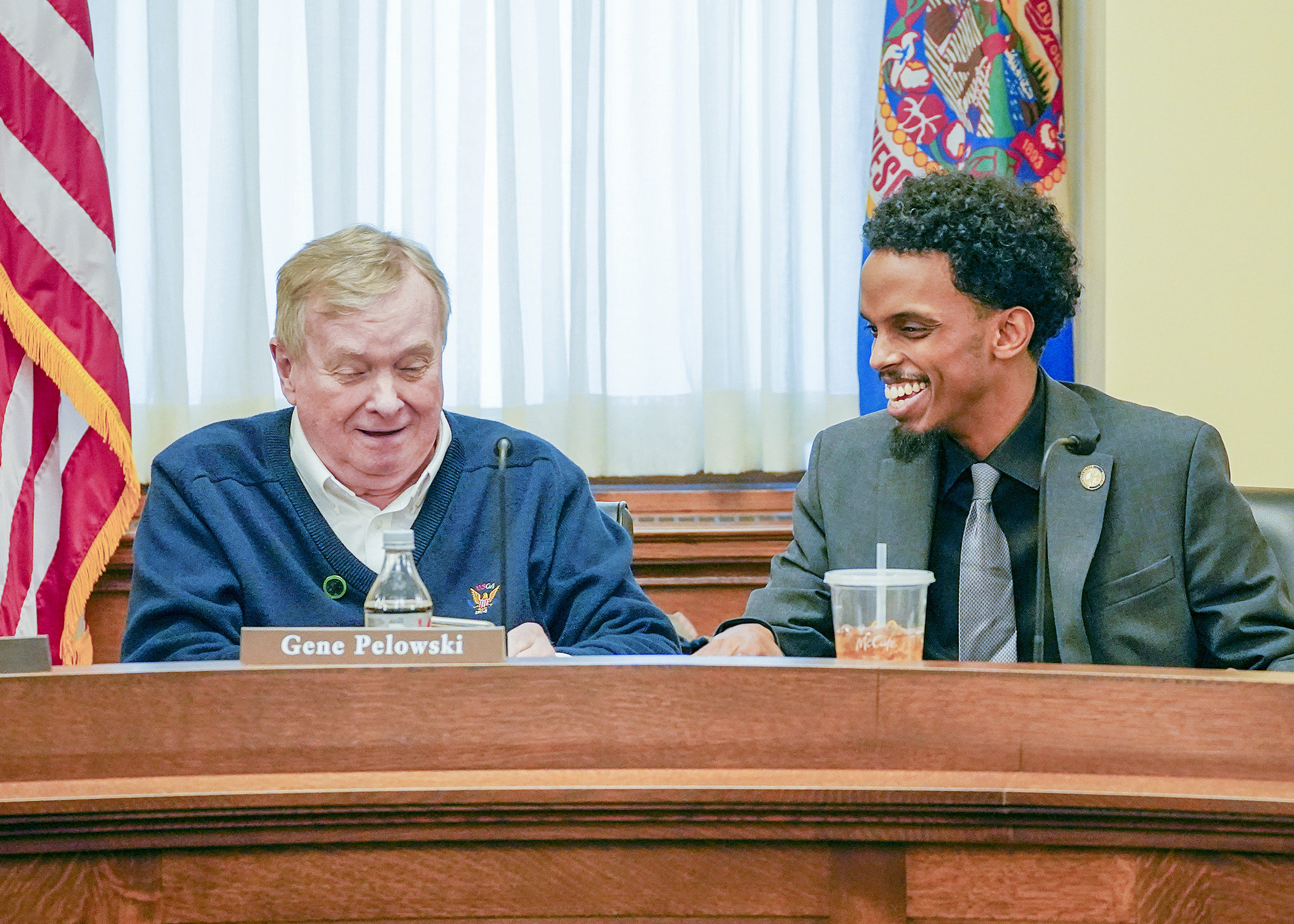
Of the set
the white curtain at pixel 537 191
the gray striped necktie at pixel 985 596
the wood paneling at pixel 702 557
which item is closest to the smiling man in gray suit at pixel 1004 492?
the gray striped necktie at pixel 985 596

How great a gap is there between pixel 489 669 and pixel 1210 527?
1.14m

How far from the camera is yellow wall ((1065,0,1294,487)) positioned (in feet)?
8.89

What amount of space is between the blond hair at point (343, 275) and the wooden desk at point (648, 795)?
2.60ft

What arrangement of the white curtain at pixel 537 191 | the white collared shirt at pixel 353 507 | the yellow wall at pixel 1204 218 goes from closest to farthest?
1. the white collared shirt at pixel 353 507
2. the yellow wall at pixel 1204 218
3. the white curtain at pixel 537 191

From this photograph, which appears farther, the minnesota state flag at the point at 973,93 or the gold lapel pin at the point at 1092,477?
the minnesota state flag at the point at 973,93

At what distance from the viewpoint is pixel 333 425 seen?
1.76m

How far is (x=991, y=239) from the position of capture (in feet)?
6.34

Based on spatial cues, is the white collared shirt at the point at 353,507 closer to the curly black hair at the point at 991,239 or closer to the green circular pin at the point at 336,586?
the green circular pin at the point at 336,586

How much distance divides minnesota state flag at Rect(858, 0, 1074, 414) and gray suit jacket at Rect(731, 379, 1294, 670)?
111 cm

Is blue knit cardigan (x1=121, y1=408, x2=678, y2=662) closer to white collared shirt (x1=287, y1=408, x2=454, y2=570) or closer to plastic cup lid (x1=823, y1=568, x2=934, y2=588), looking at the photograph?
white collared shirt (x1=287, y1=408, x2=454, y2=570)

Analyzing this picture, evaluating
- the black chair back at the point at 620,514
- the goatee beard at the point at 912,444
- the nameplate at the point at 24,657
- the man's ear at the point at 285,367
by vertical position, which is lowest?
the black chair back at the point at 620,514

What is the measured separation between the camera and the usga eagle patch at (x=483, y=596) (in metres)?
1.77

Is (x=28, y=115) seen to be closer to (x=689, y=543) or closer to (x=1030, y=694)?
(x=689, y=543)

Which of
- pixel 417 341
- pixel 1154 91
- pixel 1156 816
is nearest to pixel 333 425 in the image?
pixel 417 341
